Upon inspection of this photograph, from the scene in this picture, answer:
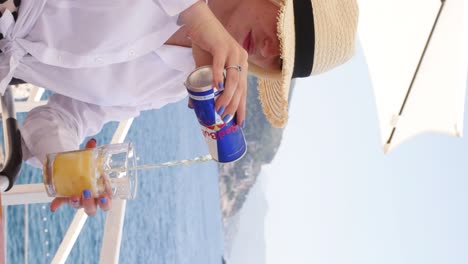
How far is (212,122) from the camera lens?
33.9 inches

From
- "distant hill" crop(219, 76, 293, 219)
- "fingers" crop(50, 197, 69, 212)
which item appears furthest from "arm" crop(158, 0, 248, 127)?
"distant hill" crop(219, 76, 293, 219)

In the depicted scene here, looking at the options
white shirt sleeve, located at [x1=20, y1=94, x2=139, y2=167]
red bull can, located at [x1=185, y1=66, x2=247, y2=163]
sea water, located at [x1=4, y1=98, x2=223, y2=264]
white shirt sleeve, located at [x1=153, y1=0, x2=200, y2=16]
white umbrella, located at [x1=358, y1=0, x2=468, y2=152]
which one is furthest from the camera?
sea water, located at [x1=4, y1=98, x2=223, y2=264]

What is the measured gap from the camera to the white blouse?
103cm

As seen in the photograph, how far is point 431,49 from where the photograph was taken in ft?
6.80

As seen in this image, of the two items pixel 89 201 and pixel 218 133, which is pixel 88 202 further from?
pixel 218 133

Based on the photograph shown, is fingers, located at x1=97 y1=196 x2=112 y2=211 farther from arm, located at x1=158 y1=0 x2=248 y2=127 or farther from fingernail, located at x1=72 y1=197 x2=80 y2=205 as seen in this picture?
arm, located at x1=158 y1=0 x2=248 y2=127

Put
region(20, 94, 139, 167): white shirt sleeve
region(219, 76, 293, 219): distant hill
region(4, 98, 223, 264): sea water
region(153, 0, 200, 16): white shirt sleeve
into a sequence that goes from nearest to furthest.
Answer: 1. region(153, 0, 200, 16): white shirt sleeve
2. region(20, 94, 139, 167): white shirt sleeve
3. region(4, 98, 223, 264): sea water
4. region(219, 76, 293, 219): distant hill

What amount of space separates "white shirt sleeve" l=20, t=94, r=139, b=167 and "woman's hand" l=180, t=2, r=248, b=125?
0.34 metres

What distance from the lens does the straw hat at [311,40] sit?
45.3 inches

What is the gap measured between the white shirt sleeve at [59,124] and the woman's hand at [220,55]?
1.12 ft

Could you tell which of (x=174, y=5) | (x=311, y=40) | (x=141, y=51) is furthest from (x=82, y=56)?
(x=311, y=40)

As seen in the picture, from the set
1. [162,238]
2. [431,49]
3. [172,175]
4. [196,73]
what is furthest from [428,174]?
[196,73]

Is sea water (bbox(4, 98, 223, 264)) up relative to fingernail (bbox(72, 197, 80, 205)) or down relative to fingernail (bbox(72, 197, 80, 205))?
down

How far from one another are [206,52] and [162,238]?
3.58m
